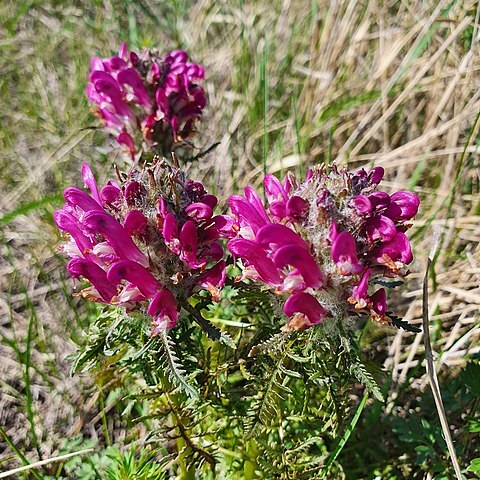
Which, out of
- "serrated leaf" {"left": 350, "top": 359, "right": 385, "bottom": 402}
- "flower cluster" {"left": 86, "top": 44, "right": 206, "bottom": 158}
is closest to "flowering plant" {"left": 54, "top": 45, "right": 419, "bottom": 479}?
"serrated leaf" {"left": 350, "top": 359, "right": 385, "bottom": 402}

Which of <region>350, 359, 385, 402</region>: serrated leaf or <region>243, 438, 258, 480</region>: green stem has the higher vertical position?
<region>350, 359, 385, 402</region>: serrated leaf

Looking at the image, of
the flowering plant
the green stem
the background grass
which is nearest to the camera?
the flowering plant

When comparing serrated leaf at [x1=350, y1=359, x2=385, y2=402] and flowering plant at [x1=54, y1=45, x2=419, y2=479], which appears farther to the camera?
flowering plant at [x1=54, y1=45, x2=419, y2=479]

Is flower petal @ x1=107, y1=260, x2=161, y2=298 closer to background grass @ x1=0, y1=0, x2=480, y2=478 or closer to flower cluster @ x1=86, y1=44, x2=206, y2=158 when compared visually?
background grass @ x1=0, y1=0, x2=480, y2=478

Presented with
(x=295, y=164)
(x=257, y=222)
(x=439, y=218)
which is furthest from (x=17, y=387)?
(x=439, y=218)

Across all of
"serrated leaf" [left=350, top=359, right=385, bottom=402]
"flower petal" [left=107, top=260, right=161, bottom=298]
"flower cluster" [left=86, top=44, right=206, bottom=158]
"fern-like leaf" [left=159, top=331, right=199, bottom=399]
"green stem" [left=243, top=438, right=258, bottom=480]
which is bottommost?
"green stem" [left=243, top=438, right=258, bottom=480]

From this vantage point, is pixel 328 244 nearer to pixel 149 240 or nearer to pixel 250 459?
pixel 149 240

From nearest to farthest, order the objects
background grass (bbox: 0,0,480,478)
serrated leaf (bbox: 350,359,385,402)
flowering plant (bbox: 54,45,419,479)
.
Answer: serrated leaf (bbox: 350,359,385,402) < flowering plant (bbox: 54,45,419,479) < background grass (bbox: 0,0,480,478)
